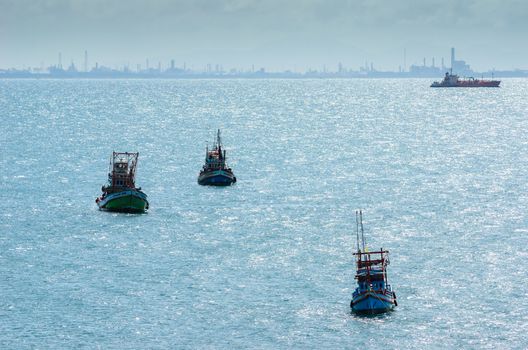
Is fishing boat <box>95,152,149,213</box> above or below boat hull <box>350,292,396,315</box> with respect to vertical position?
above

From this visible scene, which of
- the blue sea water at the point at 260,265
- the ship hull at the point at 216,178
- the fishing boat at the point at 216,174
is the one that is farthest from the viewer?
the fishing boat at the point at 216,174

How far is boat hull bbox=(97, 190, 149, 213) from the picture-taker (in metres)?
145

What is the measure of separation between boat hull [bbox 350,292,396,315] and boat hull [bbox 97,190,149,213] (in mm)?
53458

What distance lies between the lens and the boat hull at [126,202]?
14500cm

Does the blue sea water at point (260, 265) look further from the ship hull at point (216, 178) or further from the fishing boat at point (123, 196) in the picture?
the ship hull at point (216, 178)

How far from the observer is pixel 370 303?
97.3 metres

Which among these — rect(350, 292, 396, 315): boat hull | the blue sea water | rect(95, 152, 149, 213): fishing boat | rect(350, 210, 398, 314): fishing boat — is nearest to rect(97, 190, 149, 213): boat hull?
rect(95, 152, 149, 213): fishing boat

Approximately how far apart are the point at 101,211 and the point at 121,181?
15.7ft

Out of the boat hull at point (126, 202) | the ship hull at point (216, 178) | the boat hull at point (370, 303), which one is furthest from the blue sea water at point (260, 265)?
the ship hull at point (216, 178)

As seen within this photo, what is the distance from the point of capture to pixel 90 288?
106 meters

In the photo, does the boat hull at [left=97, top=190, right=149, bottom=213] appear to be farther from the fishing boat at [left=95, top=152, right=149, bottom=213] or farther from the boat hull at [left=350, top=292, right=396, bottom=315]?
the boat hull at [left=350, top=292, right=396, bottom=315]

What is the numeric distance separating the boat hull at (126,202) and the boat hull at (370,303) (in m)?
53.5

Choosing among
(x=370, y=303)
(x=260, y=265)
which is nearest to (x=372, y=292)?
(x=370, y=303)

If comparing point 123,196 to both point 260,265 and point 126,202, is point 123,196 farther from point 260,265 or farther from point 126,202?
point 260,265
